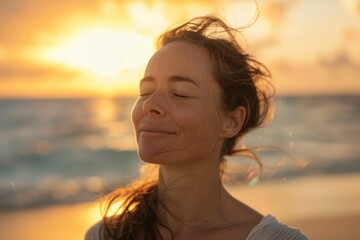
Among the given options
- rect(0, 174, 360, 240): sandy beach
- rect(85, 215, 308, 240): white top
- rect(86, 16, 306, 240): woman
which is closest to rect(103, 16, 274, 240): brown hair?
rect(86, 16, 306, 240): woman

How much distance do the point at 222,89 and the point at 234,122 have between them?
0.78 feet

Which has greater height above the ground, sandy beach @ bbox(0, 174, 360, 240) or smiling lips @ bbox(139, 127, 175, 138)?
smiling lips @ bbox(139, 127, 175, 138)

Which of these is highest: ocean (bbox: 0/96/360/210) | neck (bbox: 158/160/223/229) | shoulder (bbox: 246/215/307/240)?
neck (bbox: 158/160/223/229)

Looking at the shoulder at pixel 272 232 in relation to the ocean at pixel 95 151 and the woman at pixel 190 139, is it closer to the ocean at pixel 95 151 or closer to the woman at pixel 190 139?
the woman at pixel 190 139

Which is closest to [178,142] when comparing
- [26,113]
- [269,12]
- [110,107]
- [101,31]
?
[269,12]

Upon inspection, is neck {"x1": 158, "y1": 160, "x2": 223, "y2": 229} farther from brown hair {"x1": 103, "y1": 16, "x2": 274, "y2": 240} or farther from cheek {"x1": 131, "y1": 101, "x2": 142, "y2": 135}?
cheek {"x1": 131, "y1": 101, "x2": 142, "y2": 135}

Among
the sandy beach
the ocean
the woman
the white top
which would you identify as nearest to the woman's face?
the woman

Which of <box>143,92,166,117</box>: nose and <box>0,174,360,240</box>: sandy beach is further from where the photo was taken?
<box>0,174,360,240</box>: sandy beach

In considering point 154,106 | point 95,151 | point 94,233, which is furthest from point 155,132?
point 95,151

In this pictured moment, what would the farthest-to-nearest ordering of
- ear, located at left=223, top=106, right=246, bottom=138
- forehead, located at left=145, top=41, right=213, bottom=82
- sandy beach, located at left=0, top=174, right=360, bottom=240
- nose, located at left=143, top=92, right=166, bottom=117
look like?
sandy beach, located at left=0, top=174, right=360, bottom=240
ear, located at left=223, top=106, right=246, bottom=138
forehead, located at left=145, top=41, right=213, bottom=82
nose, located at left=143, top=92, right=166, bottom=117

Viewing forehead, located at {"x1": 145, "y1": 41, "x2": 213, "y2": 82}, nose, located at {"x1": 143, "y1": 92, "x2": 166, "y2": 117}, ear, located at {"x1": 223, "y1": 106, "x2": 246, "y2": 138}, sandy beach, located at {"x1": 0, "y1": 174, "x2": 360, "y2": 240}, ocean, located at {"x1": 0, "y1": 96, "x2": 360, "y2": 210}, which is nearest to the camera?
nose, located at {"x1": 143, "y1": 92, "x2": 166, "y2": 117}

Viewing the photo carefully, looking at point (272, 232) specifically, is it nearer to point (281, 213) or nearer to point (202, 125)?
point (202, 125)

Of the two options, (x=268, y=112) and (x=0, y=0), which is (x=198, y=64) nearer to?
(x=268, y=112)

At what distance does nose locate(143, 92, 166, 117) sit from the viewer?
3.16 meters
